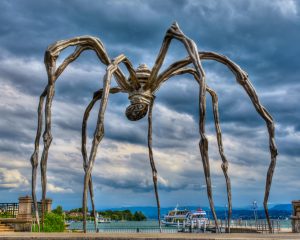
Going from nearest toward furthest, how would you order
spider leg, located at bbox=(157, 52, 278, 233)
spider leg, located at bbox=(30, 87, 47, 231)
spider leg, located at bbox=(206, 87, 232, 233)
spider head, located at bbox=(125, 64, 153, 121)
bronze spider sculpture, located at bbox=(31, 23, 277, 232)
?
1. bronze spider sculpture, located at bbox=(31, 23, 277, 232)
2. spider leg, located at bbox=(30, 87, 47, 231)
3. spider leg, located at bbox=(157, 52, 278, 233)
4. spider leg, located at bbox=(206, 87, 232, 233)
5. spider head, located at bbox=(125, 64, 153, 121)

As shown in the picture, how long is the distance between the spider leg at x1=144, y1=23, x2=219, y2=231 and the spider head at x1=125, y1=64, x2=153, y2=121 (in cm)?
17

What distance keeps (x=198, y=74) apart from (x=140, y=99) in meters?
2.15

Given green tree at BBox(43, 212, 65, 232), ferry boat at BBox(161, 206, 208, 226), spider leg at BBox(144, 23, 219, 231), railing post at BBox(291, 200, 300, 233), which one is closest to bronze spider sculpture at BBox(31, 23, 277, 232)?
spider leg at BBox(144, 23, 219, 231)

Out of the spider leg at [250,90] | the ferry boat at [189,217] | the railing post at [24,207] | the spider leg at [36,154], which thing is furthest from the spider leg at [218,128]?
the ferry boat at [189,217]

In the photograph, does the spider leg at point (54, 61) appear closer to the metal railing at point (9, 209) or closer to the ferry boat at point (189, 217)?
the metal railing at point (9, 209)

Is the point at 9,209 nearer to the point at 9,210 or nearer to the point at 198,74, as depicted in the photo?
the point at 9,210

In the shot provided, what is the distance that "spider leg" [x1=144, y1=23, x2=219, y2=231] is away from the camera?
6.88m

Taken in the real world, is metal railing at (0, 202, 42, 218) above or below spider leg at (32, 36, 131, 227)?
below

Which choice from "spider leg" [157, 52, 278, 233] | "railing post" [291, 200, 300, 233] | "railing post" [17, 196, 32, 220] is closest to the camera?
"spider leg" [157, 52, 278, 233]

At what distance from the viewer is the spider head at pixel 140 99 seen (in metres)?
9.21

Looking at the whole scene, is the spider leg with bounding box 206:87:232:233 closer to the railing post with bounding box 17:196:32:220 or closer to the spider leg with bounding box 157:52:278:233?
the spider leg with bounding box 157:52:278:233

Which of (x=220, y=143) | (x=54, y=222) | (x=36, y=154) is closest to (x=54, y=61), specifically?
(x=36, y=154)

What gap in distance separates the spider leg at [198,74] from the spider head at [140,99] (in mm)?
168

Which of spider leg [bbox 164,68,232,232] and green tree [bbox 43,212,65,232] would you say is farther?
green tree [bbox 43,212,65,232]
